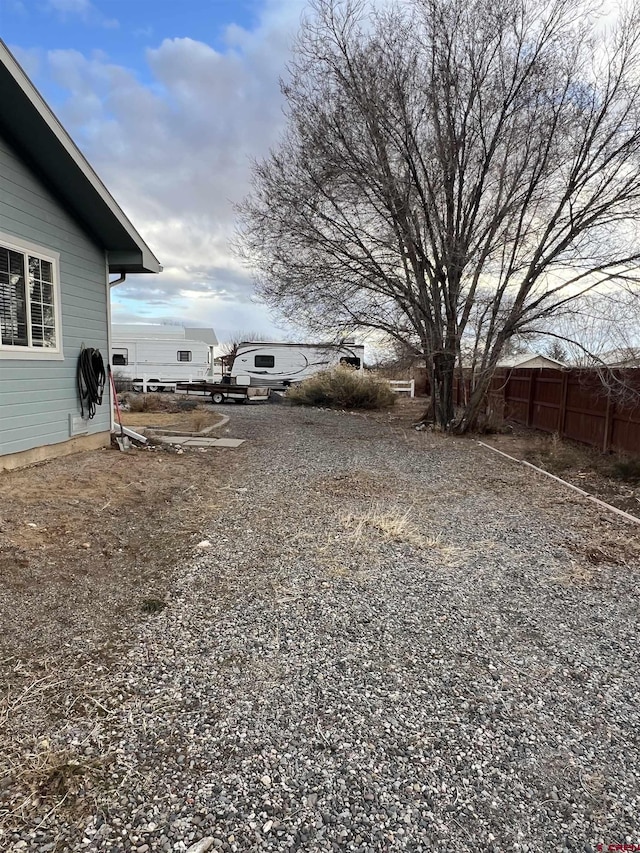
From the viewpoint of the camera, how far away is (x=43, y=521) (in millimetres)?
4527

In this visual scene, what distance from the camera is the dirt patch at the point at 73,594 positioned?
1.87m

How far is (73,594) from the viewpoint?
10.7ft

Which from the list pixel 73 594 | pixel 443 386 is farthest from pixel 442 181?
pixel 73 594

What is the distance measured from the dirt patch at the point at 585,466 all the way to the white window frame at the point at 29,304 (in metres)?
7.45

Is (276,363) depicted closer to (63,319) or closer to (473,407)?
(473,407)

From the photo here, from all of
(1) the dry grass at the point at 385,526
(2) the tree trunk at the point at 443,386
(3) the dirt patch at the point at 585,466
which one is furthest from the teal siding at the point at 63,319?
(2) the tree trunk at the point at 443,386

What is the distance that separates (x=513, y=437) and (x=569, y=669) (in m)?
10.1

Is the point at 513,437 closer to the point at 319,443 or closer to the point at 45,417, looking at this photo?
the point at 319,443

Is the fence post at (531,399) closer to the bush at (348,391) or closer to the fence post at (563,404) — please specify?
the fence post at (563,404)

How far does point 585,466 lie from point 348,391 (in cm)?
1090

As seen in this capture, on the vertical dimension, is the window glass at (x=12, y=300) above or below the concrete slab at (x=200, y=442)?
above

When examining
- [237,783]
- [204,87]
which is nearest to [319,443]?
[204,87]

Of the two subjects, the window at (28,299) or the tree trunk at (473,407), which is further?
the tree trunk at (473,407)

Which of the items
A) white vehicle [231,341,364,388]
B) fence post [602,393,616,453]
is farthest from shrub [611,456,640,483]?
white vehicle [231,341,364,388]
